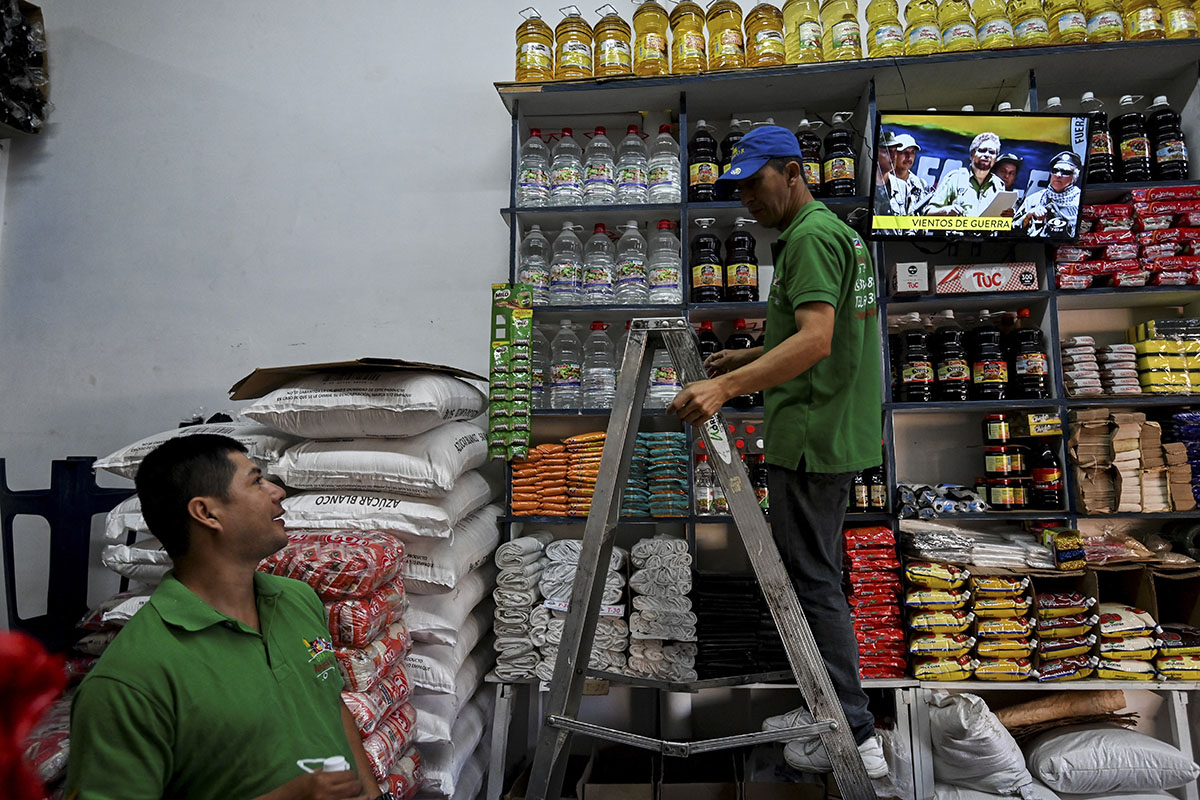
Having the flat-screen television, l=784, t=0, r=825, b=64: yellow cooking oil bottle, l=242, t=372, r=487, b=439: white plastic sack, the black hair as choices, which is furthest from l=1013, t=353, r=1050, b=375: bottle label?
the black hair

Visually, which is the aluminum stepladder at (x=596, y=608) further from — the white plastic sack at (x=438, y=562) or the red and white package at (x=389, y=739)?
the white plastic sack at (x=438, y=562)

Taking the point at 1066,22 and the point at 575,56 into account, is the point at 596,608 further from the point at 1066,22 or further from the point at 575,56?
the point at 1066,22

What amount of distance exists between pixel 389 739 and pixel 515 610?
0.78 metres

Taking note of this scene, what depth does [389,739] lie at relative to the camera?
2.10 metres

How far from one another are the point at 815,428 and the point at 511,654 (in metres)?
1.53

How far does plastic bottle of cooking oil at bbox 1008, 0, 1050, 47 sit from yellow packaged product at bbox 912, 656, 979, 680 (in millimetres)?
2462

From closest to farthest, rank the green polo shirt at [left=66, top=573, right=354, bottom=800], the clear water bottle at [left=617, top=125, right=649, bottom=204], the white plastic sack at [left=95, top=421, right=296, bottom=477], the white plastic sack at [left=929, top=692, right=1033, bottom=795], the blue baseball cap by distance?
the green polo shirt at [left=66, top=573, right=354, bottom=800], the blue baseball cap, the white plastic sack at [left=929, top=692, right=1033, bottom=795], the white plastic sack at [left=95, top=421, right=296, bottom=477], the clear water bottle at [left=617, top=125, right=649, bottom=204]

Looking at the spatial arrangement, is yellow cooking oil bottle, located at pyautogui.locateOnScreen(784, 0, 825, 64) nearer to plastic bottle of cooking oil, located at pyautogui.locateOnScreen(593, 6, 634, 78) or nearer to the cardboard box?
plastic bottle of cooking oil, located at pyautogui.locateOnScreen(593, 6, 634, 78)

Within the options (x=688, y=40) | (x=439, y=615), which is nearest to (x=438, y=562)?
(x=439, y=615)

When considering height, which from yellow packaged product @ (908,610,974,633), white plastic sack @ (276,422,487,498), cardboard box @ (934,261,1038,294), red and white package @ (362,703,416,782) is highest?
cardboard box @ (934,261,1038,294)

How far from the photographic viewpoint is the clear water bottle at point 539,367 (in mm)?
3080

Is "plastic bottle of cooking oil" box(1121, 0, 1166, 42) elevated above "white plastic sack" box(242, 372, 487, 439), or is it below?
above

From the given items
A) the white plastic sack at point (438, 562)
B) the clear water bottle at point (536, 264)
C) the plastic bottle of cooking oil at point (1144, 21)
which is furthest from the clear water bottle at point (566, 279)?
the plastic bottle of cooking oil at point (1144, 21)

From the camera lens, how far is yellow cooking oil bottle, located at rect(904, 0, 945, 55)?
3010 millimetres
